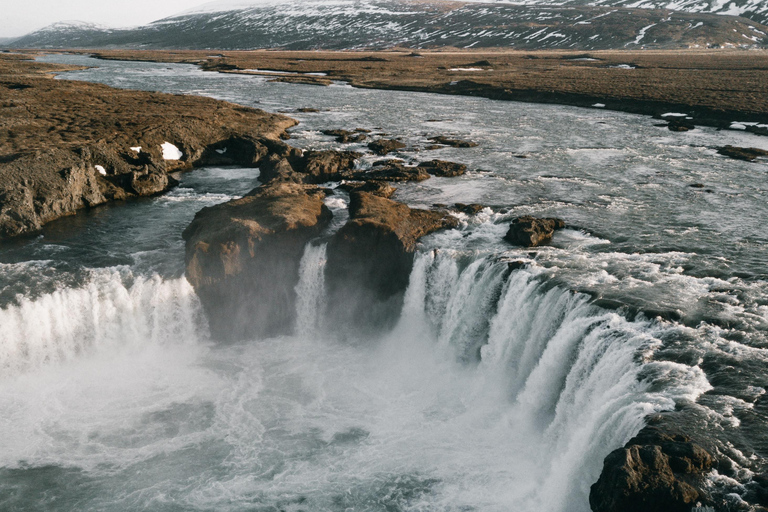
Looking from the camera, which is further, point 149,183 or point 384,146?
point 384,146

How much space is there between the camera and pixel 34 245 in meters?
29.1

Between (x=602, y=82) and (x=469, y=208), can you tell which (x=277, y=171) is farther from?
(x=602, y=82)

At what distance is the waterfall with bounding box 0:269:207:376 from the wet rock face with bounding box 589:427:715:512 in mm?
19996

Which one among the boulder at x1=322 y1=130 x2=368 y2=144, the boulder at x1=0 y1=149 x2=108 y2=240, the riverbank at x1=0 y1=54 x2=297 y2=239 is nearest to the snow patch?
the riverbank at x1=0 y1=54 x2=297 y2=239

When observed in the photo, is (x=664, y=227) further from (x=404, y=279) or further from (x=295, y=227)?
(x=295, y=227)

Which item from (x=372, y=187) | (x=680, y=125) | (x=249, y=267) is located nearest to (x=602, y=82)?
(x=680, y=125)

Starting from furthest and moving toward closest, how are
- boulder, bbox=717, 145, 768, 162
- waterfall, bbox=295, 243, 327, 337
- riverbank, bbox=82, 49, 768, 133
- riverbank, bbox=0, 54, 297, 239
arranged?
riverbank, bbox=82, 49, 768, 133 < boulder, bbox=717, 145, 768, 162 < riverbank, bbox=0, 54, 297, 239 < waterfall, bbox=295, 243, 327, 337

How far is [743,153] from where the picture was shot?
43.8 metres

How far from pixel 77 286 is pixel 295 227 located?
405 inches

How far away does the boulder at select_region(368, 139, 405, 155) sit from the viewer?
153 feet

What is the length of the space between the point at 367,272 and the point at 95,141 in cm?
2671

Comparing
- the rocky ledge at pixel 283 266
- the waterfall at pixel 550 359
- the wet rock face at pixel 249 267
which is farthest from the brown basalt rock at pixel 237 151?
the waterfall at pixel 550 359

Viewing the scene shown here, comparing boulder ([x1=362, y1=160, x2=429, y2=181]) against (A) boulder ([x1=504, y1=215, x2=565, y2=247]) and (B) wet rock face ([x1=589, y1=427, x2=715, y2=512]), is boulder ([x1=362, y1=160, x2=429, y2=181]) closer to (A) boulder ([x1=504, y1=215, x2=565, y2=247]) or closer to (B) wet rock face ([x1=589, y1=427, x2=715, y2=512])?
(A) boulder ([x1=504, y1=215, x2=565, y2=247])

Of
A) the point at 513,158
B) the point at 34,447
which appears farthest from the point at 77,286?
the point at 513,158
